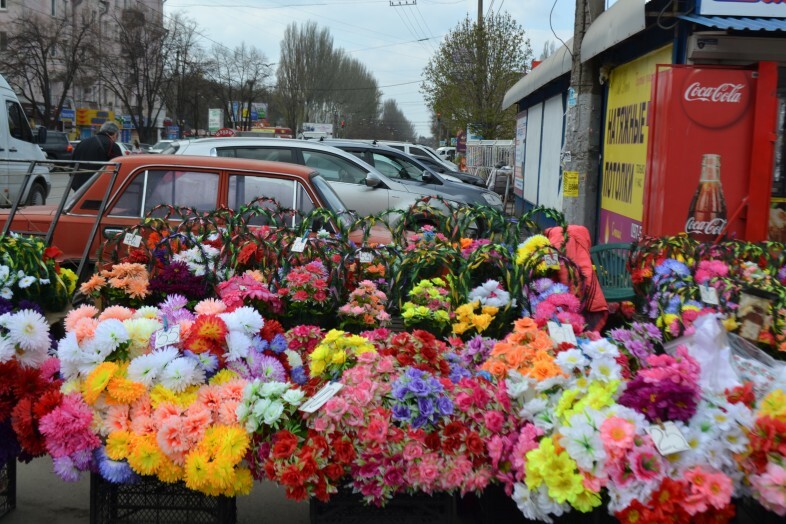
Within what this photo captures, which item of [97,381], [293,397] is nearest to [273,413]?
[293,397]

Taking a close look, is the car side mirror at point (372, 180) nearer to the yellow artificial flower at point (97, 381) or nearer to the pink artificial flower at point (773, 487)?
the yellow artificial flower at point (97, 381)

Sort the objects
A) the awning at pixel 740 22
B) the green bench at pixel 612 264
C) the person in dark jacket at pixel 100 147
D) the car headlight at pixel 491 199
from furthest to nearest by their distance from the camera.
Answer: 1. the car headlight at pixel 491 199
2. the person in dark jacket at pixel 100 147
3. the awning at pixel 740 22
4. the green bench at pixel 612 264

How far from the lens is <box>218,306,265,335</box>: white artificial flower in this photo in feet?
11.0

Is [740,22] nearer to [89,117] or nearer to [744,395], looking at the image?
[744,395]

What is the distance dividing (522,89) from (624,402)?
1517cm

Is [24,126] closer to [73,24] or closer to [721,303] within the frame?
[721,303]

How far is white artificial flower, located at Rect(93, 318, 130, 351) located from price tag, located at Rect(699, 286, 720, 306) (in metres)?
2.59

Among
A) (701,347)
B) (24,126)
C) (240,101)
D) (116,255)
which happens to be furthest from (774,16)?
(240,101)

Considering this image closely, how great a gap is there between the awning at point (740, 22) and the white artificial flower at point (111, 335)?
19.6ft

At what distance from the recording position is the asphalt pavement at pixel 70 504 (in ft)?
13.1

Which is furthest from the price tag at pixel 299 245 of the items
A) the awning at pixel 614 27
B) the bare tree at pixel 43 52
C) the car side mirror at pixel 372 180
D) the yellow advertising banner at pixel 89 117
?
the yellow advertising banner at pixel 89 117

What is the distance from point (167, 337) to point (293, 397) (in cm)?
61

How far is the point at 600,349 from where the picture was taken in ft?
10.0

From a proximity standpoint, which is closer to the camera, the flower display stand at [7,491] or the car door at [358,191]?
the flower display stand at [7,491]
